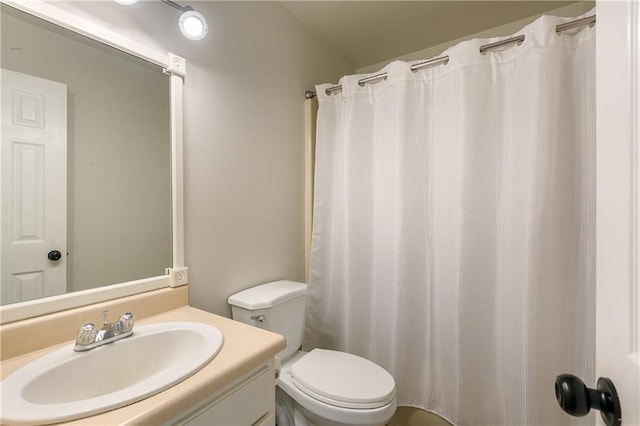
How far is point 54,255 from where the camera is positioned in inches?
35.5

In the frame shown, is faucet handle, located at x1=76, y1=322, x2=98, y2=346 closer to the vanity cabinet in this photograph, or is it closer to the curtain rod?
the vanity cabinet

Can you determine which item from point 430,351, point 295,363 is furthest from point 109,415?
point 430,351

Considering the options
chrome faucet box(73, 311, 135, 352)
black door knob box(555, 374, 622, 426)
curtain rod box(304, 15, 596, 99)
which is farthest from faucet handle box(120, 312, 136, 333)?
curtain rod box(304, 15, 596, 99)

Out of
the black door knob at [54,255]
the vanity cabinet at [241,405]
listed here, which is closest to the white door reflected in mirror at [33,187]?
the black door knob at [54,255]

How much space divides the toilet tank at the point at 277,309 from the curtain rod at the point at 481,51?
3.95ft

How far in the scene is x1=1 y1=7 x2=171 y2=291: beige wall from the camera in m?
0.88

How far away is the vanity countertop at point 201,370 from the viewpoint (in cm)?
57

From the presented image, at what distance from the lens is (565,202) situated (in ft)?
3.88

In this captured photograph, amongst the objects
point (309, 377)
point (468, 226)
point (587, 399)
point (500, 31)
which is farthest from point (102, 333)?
point (500, 31)

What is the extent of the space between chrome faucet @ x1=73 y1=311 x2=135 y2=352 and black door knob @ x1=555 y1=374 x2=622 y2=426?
105cm

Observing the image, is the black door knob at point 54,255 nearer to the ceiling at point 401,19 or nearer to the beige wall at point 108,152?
the beige wall at point 108,152

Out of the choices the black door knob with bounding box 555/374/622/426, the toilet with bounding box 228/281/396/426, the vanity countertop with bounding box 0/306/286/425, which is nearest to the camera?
the black door knob with bounding box 555/374/622/426

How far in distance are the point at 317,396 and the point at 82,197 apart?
1.13m

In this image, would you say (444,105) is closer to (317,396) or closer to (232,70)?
(232,70)
